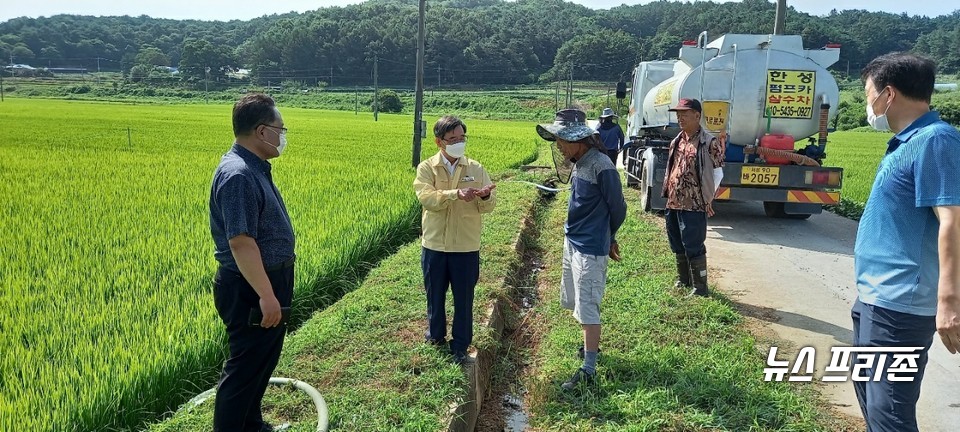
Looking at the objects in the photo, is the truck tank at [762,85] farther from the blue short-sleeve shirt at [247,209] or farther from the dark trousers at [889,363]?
the blue short-sleeve shirt at [247,209]

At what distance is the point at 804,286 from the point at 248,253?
5158mm

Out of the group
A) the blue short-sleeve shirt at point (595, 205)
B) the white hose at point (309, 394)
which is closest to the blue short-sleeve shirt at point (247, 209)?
the white hose at point (309, 394)

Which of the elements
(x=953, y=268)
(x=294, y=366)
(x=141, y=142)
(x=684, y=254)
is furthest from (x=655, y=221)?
(x=141, y=142)

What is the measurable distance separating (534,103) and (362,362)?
177 ft

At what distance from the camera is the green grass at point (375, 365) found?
Result: 10.2ft

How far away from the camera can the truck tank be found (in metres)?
7.82

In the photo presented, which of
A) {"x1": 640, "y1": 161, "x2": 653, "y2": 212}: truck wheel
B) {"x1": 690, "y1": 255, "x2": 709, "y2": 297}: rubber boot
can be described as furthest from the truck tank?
{"x1": 690, "y1": 255, "x2": 709, "y2": 297}: rubber boot

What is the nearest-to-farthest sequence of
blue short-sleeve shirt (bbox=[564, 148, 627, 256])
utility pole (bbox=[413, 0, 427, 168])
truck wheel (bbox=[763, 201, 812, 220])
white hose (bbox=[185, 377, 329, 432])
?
1. white hose (bbox=[185, 377, 329, 432])
2. blue short-sleeve shirt (bbox=[564, 148, 627, 256])
3. truck wheel (bbox=[763, 201, 812, 220])
4. utility pole (bbox=[413, 0, 427, 168])

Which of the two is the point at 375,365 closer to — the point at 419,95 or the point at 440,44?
the point at 419,95

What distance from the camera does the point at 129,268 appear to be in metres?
4.96

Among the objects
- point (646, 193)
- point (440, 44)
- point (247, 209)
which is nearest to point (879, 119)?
point (247, 209)

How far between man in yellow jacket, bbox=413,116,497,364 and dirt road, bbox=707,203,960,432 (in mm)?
2159

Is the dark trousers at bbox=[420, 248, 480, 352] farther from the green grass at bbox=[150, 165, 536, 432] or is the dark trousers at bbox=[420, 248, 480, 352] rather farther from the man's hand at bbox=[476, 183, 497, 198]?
the man's hand at bbox=[476, 183, 497, 198]

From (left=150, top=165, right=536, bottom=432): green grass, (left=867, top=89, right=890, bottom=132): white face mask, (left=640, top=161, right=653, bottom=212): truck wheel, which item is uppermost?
(left=867, top=89, right=890, bottom=132): white face mask
